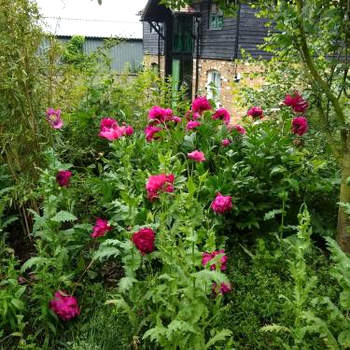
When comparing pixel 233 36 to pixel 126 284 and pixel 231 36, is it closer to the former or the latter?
pixel 231 36

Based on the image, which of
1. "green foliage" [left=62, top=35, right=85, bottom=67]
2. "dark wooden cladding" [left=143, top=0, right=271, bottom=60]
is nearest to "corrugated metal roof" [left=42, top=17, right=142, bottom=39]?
"dark wooden cladding" [left=143, top=0, right=271, bottom=60]

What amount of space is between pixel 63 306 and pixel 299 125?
1.94m

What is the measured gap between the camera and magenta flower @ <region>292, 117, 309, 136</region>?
2.66 m

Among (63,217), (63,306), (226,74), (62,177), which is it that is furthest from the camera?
(226,74)

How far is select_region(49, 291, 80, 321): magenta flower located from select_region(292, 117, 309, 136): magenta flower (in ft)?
6.15

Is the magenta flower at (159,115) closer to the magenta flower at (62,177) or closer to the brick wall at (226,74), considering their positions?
the magenta flower at (62,177)

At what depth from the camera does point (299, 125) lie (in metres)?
2.69

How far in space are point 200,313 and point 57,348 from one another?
2.90ft

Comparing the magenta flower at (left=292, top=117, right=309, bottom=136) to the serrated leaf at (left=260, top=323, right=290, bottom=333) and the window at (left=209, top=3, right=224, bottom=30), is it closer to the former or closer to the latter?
the serrated leaf at (left=260, top=323, right=290, bottom=333)

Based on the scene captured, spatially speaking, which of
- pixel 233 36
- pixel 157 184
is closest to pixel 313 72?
pixel 157 184

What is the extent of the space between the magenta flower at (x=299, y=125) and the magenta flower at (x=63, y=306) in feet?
6.15

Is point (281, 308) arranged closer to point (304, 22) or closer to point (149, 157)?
point (149, 157)

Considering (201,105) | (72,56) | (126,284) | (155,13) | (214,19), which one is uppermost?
(155,13)

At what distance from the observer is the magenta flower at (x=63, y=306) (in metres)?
1.92
